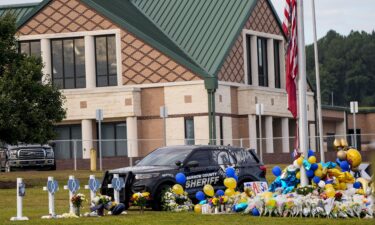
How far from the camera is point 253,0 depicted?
67.7 m

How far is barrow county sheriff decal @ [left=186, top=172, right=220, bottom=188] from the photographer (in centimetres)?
2895

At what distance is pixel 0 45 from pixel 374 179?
35.7 m

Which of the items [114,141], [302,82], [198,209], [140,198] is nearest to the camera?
[302,82]

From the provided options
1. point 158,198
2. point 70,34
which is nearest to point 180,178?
point 158,198

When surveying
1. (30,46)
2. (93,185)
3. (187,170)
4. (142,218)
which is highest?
(30,46)

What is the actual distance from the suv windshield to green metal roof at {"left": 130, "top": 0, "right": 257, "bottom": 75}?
3297 centimetres

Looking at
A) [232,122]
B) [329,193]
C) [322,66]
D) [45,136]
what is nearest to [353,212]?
[329,193]

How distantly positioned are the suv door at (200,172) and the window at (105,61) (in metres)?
35.4

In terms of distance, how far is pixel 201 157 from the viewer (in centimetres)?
2989

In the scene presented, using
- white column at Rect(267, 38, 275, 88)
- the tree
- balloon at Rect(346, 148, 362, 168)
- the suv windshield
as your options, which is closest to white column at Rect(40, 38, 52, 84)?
white column at Rect(267, 38, 275, 88)

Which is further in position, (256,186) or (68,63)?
(68,63)

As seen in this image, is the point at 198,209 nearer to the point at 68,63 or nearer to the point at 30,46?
the point at 68,63

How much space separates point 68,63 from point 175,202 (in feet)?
129

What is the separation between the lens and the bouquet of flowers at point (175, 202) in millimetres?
27156
